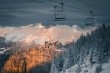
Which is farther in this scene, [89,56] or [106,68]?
[89,56]

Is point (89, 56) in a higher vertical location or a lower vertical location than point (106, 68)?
lower

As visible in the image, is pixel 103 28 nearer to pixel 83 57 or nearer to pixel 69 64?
pixel 83 57

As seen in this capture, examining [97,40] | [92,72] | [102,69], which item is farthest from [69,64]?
[102,69]

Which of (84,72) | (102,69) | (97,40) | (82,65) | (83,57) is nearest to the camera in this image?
(102,69)

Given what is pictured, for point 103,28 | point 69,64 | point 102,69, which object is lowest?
point 69,64

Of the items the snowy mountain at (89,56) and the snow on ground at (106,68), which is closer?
the snow on ground at (106,68)

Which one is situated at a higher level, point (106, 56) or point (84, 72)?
point (106, 56)

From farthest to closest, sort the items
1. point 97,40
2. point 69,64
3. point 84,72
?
point 69,64 < point 97,40 < point 84,72

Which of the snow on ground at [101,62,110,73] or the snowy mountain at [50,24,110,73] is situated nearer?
the snow on ground at [101,62,110,73]

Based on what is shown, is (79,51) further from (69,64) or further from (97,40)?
(97,40)

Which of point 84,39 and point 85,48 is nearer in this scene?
point 85,48
